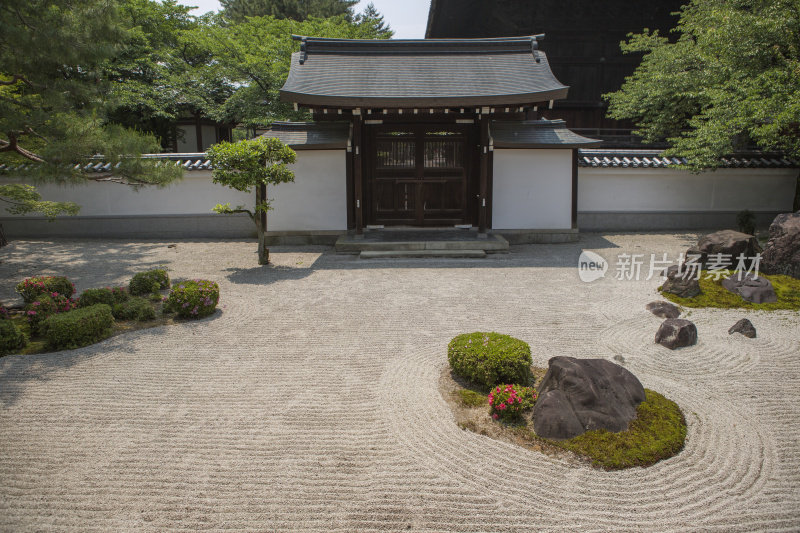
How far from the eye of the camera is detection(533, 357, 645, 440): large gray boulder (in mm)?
4367

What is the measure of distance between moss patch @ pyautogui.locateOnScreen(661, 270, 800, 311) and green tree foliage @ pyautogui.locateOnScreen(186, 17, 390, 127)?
1421 centimetres

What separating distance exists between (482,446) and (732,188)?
14.7m

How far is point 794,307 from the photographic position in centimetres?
772

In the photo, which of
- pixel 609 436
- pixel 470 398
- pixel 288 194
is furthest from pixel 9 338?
pixel 288 194

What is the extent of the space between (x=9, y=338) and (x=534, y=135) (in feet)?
38.5

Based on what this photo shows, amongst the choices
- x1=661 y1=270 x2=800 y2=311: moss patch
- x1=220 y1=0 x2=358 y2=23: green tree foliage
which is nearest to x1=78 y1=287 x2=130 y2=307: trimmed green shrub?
x1=661 y1=270 x2=800 y2=311: moss patch

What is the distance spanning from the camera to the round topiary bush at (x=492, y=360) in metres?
5.12

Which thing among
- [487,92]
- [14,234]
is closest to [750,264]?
[487,92]

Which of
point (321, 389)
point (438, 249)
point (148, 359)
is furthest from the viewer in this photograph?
point (438, 249)

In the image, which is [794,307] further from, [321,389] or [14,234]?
[14,234]

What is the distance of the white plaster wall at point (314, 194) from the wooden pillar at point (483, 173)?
3.45 metres

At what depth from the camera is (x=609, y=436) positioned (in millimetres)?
4273

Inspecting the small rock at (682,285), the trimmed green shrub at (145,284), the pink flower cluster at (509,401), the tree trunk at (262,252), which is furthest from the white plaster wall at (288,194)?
the pink flower cluster at (509,401)

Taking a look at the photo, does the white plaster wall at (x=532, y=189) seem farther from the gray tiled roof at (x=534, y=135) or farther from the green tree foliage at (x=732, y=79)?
the green tree foliage at (x=732, y=79)
